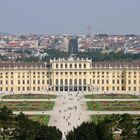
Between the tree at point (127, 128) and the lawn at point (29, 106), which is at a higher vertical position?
the tree at point (127, 128)

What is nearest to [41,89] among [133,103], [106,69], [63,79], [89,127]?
[63,79]

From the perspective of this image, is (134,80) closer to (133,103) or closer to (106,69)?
(106,69)

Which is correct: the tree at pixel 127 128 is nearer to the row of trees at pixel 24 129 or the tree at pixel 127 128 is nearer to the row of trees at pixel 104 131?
the row of trees at pixel 104 131

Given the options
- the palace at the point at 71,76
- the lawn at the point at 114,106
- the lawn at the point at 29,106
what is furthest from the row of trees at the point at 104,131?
the palace at the point at 71,76

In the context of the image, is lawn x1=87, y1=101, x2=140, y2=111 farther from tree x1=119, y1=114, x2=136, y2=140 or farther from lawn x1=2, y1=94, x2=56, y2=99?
tree x1=119, y1=114, x2=136, y2=140

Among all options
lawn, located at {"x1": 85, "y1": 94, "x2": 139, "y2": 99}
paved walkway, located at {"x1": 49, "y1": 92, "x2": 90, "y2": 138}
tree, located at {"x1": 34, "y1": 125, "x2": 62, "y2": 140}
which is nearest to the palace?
paved walkway, located at {"x1": 49, "y1": 92, "x2": 90, "y2": 138}

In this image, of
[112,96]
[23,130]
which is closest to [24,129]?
[23,130]
